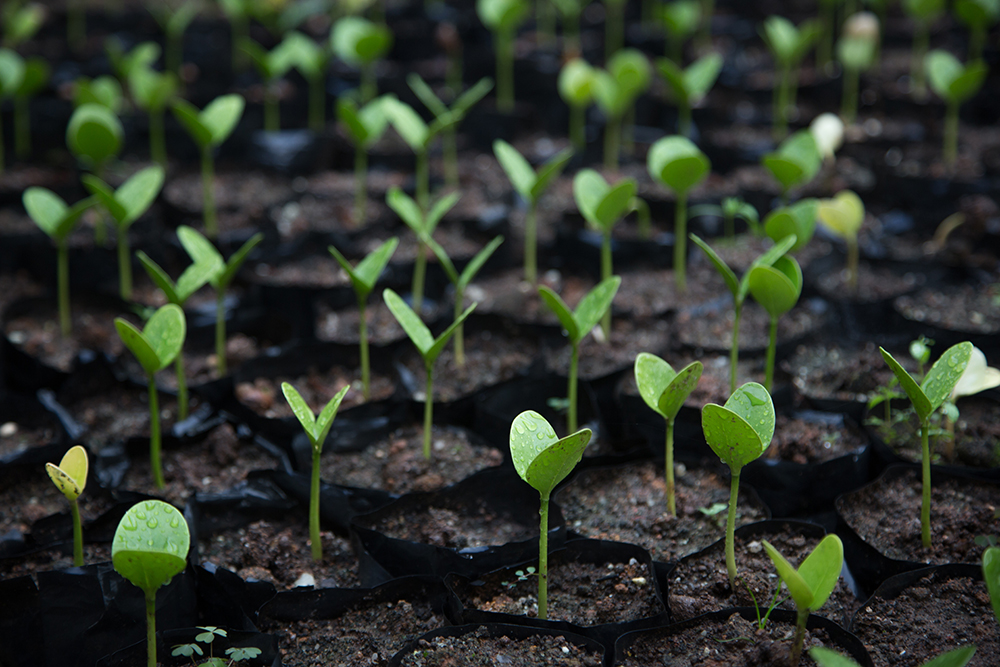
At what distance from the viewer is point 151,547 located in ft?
3.60

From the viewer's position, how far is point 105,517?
1.44m

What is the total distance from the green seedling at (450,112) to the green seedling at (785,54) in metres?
1.00

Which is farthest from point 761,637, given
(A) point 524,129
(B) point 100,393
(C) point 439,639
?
(A) point 524,129

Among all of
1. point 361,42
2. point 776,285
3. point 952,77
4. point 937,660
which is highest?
point 361,42

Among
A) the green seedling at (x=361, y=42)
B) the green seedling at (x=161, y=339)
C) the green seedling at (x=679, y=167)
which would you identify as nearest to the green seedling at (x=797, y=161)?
the green seedling at (x=679, y=167)

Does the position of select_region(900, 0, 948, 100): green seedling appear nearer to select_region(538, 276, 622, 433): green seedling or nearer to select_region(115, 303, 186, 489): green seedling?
select_region(538, 276, 622, 433): green seedling

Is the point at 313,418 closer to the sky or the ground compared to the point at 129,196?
closer to the ground

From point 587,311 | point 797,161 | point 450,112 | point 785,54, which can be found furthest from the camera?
point 785,54

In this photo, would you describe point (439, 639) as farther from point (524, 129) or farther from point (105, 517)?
point (524, 129)

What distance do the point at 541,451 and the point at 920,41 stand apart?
322 cm

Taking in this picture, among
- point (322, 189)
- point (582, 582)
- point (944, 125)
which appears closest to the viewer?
point (582, 582)

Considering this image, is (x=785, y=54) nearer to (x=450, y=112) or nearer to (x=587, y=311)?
(x=450, y=112)

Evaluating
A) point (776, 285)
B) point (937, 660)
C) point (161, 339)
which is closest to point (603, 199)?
point (776, 285)

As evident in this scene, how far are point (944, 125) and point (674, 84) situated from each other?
1323 mm
